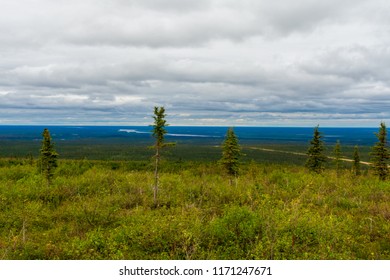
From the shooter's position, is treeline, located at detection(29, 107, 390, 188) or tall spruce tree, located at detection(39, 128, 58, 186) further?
tall spruce tree, located at detection(39, 128, 58, 186)

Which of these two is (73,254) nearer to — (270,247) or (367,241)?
(270,247)

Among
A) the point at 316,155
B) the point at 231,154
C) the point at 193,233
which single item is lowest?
the point at 193,233

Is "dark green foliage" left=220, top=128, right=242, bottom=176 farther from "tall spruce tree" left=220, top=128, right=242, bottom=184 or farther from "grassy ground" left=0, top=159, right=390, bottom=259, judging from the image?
"grassy ground" left=0, top=159, right=390, bottom=259

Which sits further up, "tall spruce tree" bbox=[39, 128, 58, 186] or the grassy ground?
"tall spruce tree" bbox=[39, 128, 58, 186]

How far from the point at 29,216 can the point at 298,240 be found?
1343cm

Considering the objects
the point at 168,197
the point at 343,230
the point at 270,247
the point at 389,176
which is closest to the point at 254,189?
the point at 168,197

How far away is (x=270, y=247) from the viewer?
8930mm

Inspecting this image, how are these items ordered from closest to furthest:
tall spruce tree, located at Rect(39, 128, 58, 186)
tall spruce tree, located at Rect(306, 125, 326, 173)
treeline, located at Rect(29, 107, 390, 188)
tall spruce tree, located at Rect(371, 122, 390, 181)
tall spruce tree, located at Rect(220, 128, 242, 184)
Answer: treeline, located at Rect(29, 107, 390, 188)
tall spruce tree, located at Rect(39, 128, 58, 186)
tall spruce tree, located at Rect(220, 128, 242, 184)
tall spruce tree, located at Rect(371, 122, 390, 181)
tall spruce tree, located at Rect(306, 125, 326, 173)

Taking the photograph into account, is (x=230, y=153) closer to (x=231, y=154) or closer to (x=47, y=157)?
(x=231, y=154)

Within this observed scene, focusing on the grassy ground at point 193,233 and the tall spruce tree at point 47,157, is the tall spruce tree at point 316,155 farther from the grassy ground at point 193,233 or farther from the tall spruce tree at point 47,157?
the tall spruce tree at point 47,157

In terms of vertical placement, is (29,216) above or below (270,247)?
below

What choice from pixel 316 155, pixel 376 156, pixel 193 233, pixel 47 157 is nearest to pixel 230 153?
pixel 316 155

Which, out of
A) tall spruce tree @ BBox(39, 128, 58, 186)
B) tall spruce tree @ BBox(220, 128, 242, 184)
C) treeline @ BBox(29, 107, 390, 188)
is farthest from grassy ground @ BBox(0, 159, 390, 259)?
tall spruce tree @ BBox(220, 128, 242, 184)

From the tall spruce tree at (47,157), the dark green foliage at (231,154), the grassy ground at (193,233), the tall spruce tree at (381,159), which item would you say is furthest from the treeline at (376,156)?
the tall spruce tree at (47,157)
